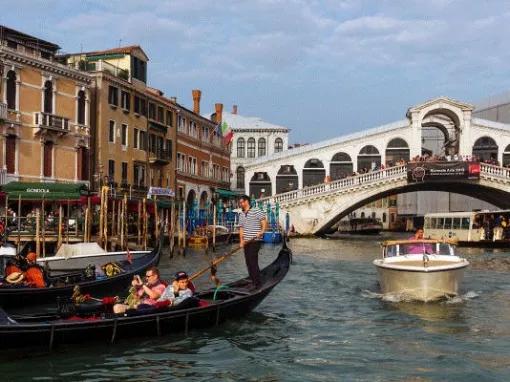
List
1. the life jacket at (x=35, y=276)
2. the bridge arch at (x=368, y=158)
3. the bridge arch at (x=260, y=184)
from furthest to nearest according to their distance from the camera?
the bridge arch at (x=260, y=184)
the bridge arch at (x=368, y=158)
the life jacket at (x=35, y=276)

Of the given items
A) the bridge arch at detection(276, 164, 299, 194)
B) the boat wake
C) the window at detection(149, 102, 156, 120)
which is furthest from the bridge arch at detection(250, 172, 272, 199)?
the boat wake

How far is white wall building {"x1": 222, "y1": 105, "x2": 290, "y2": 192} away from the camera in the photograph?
41.7m

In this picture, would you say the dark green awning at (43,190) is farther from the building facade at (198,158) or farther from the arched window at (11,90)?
the building facade at (198,158)

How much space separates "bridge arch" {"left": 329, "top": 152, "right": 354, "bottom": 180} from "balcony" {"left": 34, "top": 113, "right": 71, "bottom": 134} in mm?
14296

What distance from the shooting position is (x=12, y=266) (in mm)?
9109

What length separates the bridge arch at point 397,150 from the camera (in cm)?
3045

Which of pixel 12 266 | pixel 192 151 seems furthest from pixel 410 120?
pixel 12 266

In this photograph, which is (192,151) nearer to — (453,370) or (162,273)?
(162,273)

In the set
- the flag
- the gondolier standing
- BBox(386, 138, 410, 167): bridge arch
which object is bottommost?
the gondolier standing

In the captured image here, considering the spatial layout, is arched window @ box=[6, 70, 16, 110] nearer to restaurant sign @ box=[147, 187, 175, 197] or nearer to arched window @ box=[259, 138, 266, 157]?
restaurant sign @ box=[147, 187, 175, 197]

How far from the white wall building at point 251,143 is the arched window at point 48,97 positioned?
74.6 ft

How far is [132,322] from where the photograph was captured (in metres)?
6.92

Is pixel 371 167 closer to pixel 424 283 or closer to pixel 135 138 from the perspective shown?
pixel 135 138

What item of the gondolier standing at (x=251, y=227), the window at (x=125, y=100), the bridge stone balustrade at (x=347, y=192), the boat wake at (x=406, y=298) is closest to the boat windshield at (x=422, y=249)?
the boat wake at (x=406, y=298)
